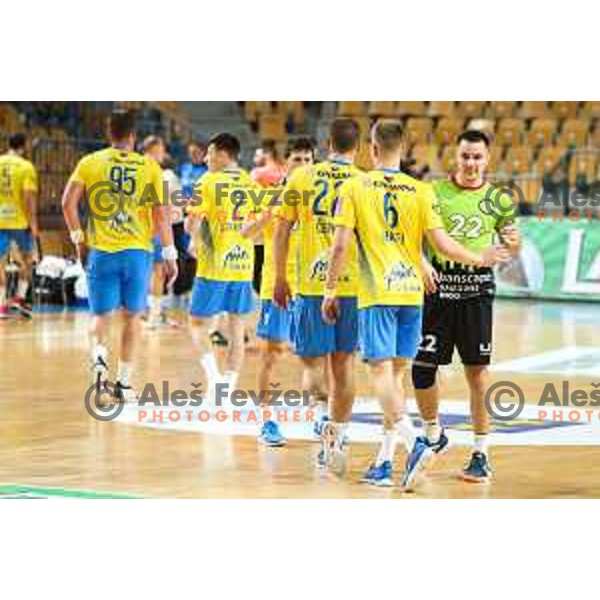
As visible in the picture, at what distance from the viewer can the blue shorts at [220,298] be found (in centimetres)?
1252

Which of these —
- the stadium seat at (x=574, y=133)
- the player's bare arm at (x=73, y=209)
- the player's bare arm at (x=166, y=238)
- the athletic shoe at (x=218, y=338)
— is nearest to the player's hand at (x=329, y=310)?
the player's bare arm at (x=166, y=238)

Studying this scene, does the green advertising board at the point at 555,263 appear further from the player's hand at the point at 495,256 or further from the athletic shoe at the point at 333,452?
the player's hand at the point at 495,256

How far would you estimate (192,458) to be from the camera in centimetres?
1033

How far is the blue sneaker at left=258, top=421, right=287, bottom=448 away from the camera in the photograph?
1088cm

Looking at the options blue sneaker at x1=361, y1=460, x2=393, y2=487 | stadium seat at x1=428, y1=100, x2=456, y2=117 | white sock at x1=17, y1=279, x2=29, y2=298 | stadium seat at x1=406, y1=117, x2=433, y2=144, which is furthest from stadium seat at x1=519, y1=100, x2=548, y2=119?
blue sneaker at x1=361, y1=460, x2=393, y2=487

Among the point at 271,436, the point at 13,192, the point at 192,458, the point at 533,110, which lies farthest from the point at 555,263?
the point at 192,458

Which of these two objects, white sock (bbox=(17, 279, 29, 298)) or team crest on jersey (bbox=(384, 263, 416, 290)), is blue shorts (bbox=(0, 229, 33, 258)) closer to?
white sock (bbox=(17, 279, 29, 298))

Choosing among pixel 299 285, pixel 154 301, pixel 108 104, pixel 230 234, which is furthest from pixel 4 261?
pixel 299 285

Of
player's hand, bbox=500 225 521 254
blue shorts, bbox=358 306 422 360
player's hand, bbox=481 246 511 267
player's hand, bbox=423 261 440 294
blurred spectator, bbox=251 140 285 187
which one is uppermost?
blurred spectator, bbox=251 140 285 187

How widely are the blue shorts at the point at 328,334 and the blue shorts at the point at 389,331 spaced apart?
495 millimetres

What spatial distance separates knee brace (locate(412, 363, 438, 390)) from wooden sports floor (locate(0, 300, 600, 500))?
52cm

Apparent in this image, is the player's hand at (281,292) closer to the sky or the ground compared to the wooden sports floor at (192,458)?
closer to the sky

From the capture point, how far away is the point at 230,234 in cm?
1264
